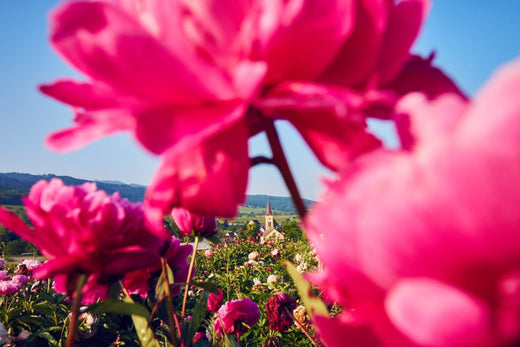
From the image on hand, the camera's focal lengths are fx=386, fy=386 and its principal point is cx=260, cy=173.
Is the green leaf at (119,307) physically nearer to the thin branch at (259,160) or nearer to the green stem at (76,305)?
the green stem at (76,305)

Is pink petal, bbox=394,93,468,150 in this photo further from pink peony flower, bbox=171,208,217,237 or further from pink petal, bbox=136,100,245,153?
pink peony flower, bbox=171,208,217,237

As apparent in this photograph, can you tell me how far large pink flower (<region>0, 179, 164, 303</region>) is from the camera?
459mm

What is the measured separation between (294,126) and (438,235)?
15cm

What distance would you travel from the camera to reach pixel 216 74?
23 centimetres

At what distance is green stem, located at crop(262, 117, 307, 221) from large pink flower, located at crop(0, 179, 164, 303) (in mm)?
269

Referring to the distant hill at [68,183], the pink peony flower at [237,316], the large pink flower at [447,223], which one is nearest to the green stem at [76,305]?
the large pink flower at [447,223]

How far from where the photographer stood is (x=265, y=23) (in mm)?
227

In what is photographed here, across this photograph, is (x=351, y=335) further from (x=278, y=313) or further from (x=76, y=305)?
(x=278, y=313)

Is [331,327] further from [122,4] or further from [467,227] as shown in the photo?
[122,4]

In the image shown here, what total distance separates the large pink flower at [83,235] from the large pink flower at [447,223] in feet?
1.22

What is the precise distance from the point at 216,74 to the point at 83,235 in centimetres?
33

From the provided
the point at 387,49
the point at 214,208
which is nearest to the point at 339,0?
the point at 387,49

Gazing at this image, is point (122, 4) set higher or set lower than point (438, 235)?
higher

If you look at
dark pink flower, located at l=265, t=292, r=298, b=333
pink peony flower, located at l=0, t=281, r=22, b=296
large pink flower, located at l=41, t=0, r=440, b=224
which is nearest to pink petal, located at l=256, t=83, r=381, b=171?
large pink flower, located at l=41, t=0, r=440, b=224
